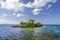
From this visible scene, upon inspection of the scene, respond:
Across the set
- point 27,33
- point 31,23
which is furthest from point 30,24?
point 27,33

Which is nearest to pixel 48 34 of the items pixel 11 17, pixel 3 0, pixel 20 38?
pixel 20 38

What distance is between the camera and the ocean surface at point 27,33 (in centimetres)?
313

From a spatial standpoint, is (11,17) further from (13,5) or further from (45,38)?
(45,38)

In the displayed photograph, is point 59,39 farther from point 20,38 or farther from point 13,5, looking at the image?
point 13,5

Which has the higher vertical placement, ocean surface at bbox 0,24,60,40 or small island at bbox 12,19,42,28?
small island at bbox 12,19,42,28

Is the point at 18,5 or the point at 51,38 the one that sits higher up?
the point at 18,5

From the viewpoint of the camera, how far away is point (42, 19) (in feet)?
10.4

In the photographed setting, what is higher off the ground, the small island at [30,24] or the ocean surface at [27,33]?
the small island at [30,24]

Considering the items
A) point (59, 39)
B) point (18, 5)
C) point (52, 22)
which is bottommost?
point (59, 39)

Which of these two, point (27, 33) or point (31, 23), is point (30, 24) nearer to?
point (31, 23)

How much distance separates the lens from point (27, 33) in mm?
3152

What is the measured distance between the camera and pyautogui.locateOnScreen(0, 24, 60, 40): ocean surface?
123 inches

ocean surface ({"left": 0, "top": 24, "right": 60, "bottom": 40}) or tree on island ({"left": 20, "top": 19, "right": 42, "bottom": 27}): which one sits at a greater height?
tree on island ({"left": 20, "top": 19, "right": 42, "bottom": 27})

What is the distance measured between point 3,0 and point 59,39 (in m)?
1.17
